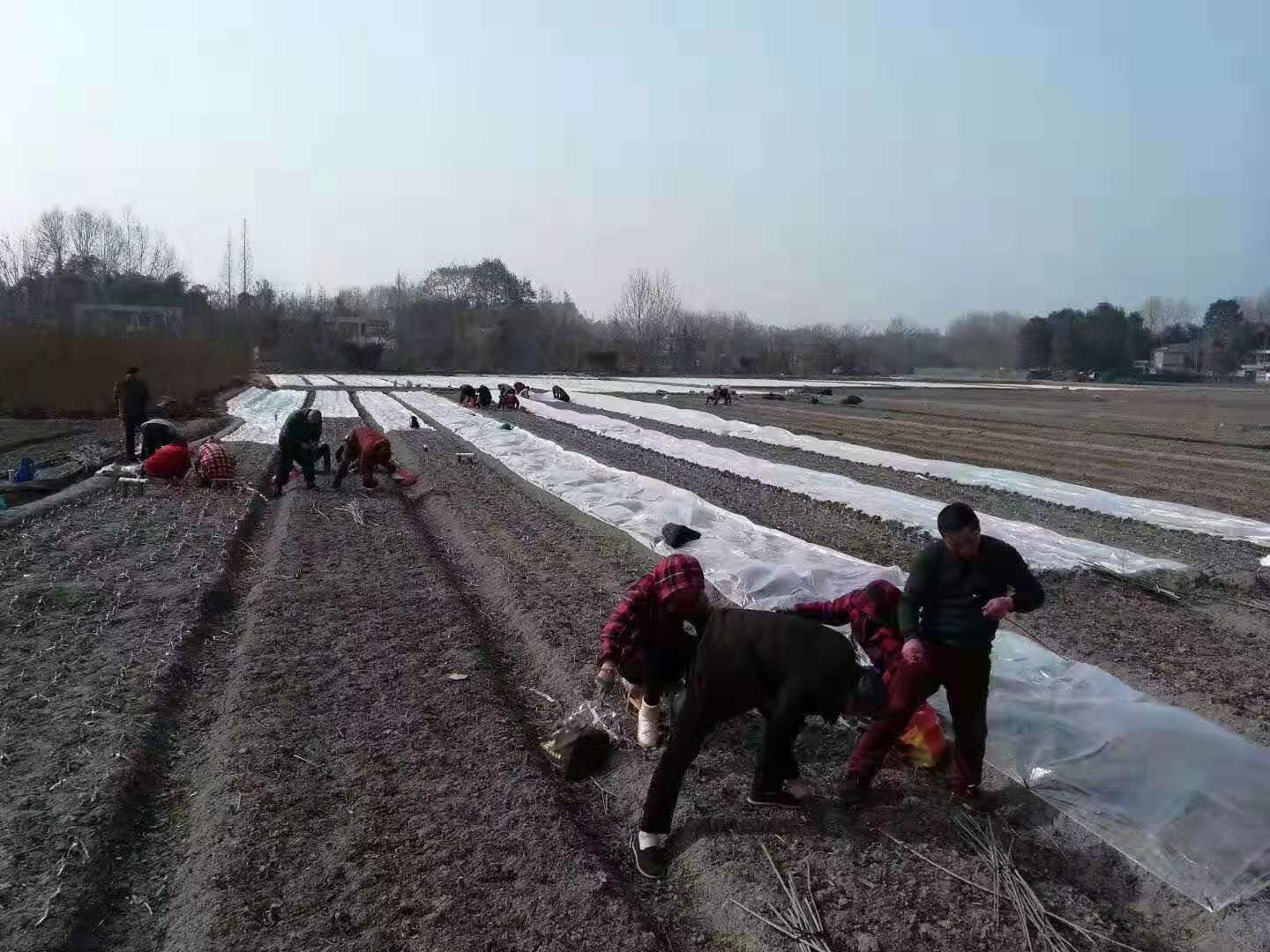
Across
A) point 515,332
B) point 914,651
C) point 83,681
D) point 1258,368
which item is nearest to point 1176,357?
point 1258,368

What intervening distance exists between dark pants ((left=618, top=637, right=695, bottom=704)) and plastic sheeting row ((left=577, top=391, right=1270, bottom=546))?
811 centimetres

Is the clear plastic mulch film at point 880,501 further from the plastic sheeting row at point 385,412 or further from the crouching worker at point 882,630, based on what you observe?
the plastic sheeting row at point 385,412

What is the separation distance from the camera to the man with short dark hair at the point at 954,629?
3.89 metres

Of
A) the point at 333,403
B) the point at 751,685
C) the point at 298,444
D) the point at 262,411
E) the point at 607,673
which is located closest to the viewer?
the point at 751,685

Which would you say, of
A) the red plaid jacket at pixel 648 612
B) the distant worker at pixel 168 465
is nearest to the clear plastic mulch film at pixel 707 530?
the red plaid jacket at pixel 648 612

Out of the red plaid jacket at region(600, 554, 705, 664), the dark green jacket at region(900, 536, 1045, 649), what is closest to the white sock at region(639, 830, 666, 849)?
the red plaid jacket at region(600, 554, 705, 664)

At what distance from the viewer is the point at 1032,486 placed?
1350cm

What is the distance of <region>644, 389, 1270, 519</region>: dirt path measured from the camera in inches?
571

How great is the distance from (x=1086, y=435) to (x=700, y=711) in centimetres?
2211

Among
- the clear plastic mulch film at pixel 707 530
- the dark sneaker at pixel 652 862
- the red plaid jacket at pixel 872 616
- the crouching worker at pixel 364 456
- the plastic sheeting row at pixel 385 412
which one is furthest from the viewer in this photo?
the plastic sheeting row at pixel 385 412

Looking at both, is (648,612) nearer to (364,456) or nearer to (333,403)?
(364,456)

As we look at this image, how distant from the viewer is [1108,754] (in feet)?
13.9

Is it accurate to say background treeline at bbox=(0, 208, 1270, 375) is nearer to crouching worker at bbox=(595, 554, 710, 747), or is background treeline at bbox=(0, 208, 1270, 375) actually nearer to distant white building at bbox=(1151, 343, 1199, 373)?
distant white building at bbox=(1151, 343, 1199, 373)

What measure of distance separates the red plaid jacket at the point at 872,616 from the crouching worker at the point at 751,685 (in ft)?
1.78
